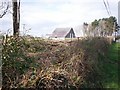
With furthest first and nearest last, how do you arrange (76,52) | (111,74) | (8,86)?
(111,74) → (76,52) → (8,86)

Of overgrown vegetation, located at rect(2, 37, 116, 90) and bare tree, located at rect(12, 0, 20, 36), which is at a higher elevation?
bare tree, located at rect(12, 0, 20, 36)

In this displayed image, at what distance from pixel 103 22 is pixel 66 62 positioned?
53.8 meters

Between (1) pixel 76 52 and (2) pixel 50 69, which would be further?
(1) pixel 76 52

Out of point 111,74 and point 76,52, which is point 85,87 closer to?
point 76,52

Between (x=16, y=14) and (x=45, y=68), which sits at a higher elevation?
(x=16, y=14)

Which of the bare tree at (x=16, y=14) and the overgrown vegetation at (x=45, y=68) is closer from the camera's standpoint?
the overgrown vegetation at (x=45, y=68)

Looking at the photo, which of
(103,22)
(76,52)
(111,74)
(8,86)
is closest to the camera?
(8,86)

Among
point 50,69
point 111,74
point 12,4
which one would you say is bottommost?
point 111,74

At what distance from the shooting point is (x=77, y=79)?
679 cm

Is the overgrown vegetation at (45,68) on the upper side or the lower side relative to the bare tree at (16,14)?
lower

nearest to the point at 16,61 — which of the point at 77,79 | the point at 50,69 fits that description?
the point at 50,69

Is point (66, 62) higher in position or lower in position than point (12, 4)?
lower

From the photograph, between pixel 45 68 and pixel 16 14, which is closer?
pixel 45 68

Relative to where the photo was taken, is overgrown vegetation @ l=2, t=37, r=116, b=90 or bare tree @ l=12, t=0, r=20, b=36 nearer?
overgrown vegetation @ l=2, t=37, r=116, b=90
